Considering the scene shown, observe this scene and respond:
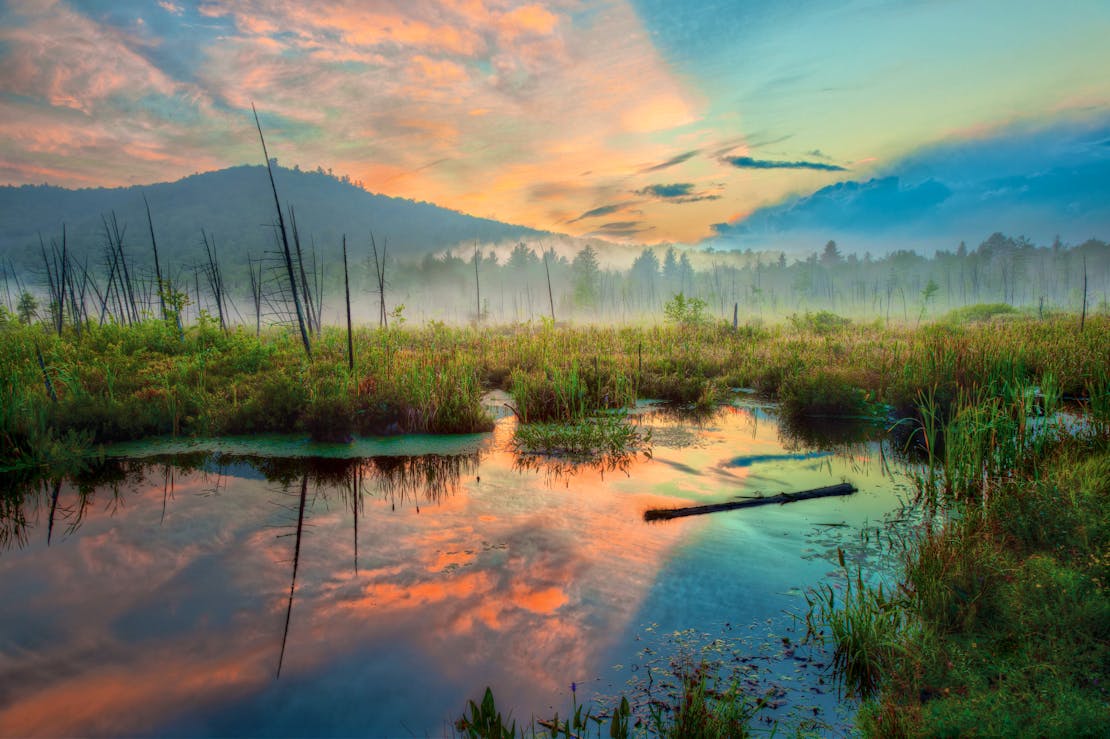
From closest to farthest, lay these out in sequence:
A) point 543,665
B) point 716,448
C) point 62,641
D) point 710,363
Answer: point 543,665 → point 62,641 → point 716,448 → point 710,363

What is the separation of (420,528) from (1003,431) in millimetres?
8082

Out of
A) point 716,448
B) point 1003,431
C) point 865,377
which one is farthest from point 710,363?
point 1003,431

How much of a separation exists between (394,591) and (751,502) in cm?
443

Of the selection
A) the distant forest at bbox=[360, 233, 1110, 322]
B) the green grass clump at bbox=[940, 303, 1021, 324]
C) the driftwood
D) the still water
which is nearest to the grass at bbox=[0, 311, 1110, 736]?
the still water

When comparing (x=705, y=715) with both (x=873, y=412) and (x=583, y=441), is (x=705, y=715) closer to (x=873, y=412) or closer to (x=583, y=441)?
(x=583, y=441)

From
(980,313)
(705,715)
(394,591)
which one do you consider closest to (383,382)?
(394,591)

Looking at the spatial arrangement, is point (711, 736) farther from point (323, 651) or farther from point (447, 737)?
point (323, 651)

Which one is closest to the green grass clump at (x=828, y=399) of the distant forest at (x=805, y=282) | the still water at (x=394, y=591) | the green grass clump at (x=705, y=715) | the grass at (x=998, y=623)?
the still water at (x=394, y=591)

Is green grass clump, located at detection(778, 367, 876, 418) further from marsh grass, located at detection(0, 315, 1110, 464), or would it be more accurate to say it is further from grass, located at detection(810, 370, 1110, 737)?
grass, located at detection(810, 370, 1110, 737)

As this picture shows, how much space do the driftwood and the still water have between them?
0.15 metres

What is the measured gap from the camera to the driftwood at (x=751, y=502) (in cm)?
668

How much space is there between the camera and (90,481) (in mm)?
8508

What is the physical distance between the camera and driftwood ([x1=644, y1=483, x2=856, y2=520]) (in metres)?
6.68

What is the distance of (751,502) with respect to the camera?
6.84 meters
